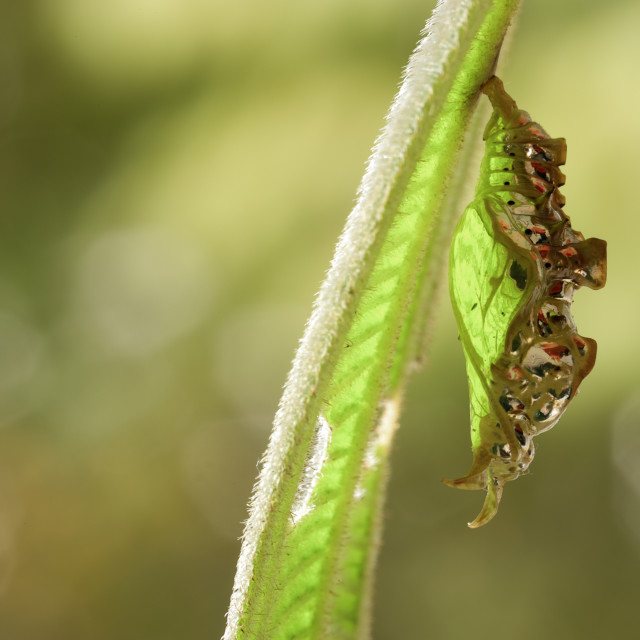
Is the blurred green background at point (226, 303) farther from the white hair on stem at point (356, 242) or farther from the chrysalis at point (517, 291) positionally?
the white hair on stem at point (356, 242)

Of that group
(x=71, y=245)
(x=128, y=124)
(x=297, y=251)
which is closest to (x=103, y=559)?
(x=71, y=245)

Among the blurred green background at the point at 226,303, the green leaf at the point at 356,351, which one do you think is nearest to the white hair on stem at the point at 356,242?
the green leaf at the point at 356,351

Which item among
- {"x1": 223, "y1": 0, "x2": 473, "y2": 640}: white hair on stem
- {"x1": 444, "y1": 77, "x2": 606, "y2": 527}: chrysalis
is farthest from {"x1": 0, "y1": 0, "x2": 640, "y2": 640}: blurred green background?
{"x1": 223, "y1": 0, "x2": 473, "y2": 640}: white hair on stem

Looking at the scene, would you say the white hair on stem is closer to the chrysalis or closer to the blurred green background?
the chrysalis

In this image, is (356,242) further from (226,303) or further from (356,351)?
(226,303)

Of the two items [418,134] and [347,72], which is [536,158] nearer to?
[418,134]

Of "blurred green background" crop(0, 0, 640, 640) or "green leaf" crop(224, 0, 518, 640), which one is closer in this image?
"green leaf" crop(224, 0, 518, 640)
